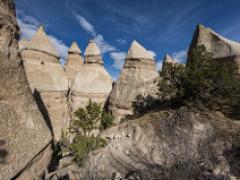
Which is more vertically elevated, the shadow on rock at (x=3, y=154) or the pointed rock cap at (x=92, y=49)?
the pointed rock cap at (x=92, y=49)

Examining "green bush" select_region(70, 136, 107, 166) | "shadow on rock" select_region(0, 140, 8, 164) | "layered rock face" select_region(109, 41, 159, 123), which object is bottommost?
"green bush" select_region(70, 136, 107, 166)

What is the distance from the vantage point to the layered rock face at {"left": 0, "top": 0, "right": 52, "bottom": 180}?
10.6ft

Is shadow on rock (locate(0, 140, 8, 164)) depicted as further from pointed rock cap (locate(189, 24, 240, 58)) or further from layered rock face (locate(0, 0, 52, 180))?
pointed rock cap (locate(189, 24, 240, 58))

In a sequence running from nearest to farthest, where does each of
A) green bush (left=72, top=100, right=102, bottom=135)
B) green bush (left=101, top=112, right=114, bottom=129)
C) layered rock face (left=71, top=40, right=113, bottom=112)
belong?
green bush (left=72, top=100, right=102, bottom=135)
green bush (left=101, top=112, right=114, bottom=129)
layered rock face (left=71, top=40, right=113, bottom=112)

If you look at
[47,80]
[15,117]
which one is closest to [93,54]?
[47,80]

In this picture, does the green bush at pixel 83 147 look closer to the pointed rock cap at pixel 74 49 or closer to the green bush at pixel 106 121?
the green bush at pixel 106 121

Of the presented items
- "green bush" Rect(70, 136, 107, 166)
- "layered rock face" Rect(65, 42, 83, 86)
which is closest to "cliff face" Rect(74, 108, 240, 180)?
"green bush" Rect(70, 136, 107, 166)

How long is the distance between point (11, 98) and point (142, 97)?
670 cm

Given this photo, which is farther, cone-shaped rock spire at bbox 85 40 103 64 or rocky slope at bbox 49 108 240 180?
cone-shaped rock spire at bbox 85 40 103 64

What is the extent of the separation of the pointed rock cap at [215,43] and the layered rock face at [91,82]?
651 centimetres

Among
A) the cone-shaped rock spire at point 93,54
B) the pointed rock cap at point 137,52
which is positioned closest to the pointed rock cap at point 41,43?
the cone-shaped rock spire at point 93,54

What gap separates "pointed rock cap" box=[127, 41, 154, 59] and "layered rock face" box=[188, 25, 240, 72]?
2.85 metres

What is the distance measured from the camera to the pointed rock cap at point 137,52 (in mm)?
9962

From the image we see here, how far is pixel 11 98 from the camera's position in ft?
11.5
